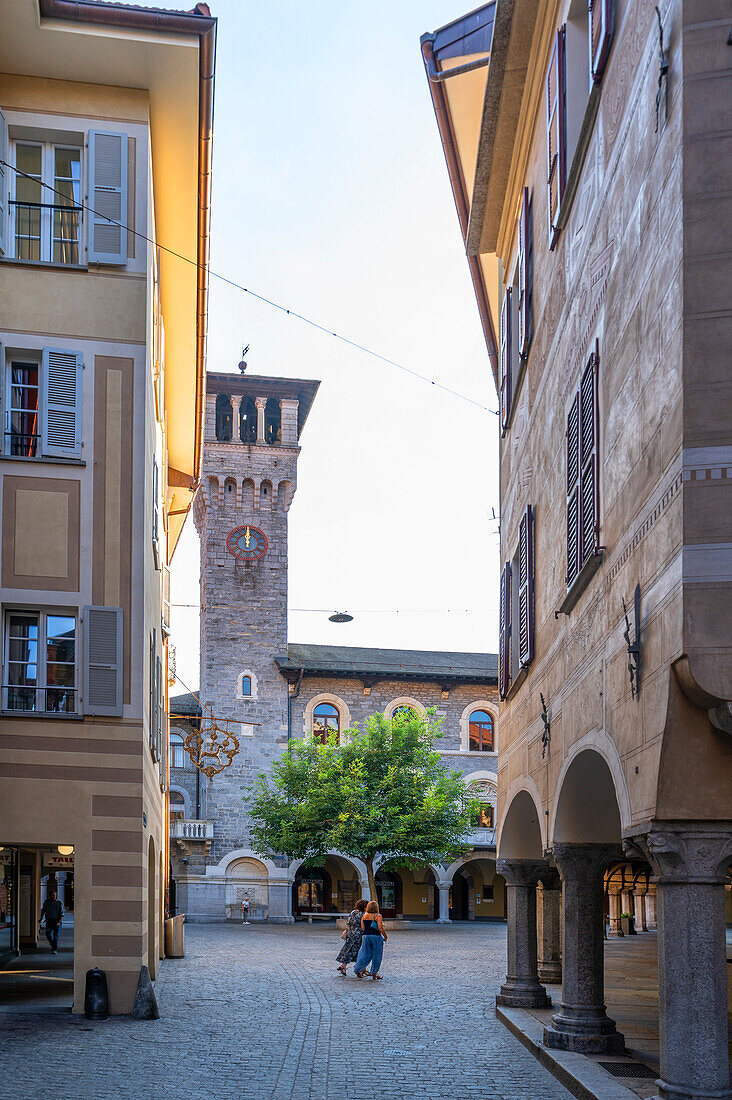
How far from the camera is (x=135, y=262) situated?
646 inches

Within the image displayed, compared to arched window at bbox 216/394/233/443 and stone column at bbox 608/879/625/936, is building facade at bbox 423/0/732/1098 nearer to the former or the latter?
stone column at bbox 608/879/625/936

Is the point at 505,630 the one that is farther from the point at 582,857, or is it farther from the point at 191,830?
the point at 191,830

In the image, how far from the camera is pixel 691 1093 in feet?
24.0

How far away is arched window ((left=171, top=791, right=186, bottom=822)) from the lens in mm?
50312

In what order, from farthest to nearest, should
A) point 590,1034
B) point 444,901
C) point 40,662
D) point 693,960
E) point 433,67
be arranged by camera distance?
point 444,901 → point 433,67 → point 40,662 → point 590,1034 → point 693,960

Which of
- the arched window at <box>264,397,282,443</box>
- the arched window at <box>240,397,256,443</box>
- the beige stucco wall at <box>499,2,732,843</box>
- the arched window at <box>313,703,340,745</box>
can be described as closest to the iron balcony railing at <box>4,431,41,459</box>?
the beige stucco wall at <box>499,2,732,843</box>

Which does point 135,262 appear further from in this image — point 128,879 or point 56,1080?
point 56,1080

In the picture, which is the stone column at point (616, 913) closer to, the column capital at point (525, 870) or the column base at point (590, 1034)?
the column capital at point (525, 870)

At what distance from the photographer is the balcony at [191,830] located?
48.8 meters

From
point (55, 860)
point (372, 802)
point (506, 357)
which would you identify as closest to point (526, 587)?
point (506, 357)

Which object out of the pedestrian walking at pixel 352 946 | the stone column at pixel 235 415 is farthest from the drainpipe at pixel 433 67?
the stone column at pixel 235 415

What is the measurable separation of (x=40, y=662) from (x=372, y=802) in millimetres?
28690

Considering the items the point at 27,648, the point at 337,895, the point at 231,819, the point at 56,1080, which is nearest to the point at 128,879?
the point at 27,648

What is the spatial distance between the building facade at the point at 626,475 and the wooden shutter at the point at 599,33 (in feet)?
0.08
